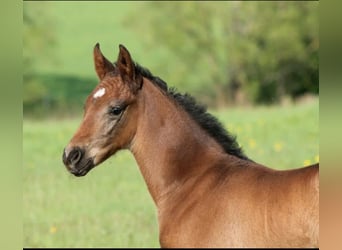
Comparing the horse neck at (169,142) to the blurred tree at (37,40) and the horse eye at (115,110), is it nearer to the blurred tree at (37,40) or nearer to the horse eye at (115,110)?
the horse eye at (115,110)

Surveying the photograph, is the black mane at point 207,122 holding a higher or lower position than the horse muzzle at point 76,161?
higher

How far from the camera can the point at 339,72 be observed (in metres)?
0.67

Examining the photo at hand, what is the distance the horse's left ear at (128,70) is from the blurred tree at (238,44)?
1962 centimetres

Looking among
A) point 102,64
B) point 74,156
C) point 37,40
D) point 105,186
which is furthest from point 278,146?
point 37,40

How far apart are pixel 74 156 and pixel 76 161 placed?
3cm

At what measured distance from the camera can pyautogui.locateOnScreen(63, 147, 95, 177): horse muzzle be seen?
3440 millimetres

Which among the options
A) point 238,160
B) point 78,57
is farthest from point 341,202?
point 78,57

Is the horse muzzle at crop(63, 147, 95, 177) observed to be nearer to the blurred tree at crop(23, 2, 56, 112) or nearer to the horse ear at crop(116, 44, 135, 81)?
the horse ear at crop(116, 44, 135, 81)

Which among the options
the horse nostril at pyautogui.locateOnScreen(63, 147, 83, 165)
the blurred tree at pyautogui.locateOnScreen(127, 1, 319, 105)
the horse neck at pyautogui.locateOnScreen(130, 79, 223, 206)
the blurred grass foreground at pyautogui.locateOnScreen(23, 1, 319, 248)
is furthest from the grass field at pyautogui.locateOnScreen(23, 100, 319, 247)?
the blurred tree at pyautogui.locateOnScreen(127, 1, 319, 105)

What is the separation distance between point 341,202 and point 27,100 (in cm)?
2134

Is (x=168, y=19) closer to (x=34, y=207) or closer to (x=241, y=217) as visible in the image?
(x=34, y=207)

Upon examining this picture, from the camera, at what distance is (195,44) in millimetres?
24359

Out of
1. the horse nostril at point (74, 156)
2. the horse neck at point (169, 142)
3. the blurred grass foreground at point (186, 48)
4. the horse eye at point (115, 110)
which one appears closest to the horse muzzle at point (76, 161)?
the horse nostril at point (74, 156)

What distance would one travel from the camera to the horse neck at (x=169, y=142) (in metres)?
3.72
